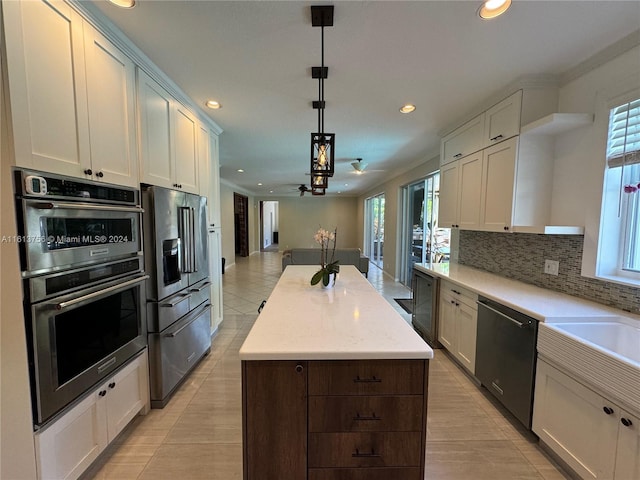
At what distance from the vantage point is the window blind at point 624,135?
1677 mm

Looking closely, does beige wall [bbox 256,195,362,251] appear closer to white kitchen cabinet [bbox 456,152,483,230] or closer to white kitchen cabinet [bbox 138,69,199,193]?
white kitchen cabinet [bbox 456,152,483,230]

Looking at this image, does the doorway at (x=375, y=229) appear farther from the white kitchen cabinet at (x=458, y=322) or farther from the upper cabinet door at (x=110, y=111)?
the upper cabinet door at (x=110, y=111)

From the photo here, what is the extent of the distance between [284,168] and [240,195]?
4.58 m

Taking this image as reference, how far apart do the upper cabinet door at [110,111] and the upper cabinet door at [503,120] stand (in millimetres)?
2945

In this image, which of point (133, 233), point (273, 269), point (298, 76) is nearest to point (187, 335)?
point (133, 233)

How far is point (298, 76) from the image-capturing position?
2.13 metres

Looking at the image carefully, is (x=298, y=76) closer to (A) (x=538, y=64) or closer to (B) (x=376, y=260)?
(A) (x=538, y=64)

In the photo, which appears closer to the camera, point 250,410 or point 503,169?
point 250,410

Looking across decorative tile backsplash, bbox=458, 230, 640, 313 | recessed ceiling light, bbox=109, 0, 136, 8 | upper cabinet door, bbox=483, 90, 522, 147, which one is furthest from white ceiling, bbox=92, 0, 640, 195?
decorative tile backsplash, bbox=458, 230, 640, 313

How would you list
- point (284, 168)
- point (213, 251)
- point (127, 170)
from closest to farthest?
point (127, 170)
point (213, 251)
point (284, 168)

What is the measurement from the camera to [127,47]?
175 centimetres

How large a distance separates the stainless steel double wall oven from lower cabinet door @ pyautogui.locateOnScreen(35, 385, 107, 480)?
0.08 metres

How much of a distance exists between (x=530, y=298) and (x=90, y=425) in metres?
2.99

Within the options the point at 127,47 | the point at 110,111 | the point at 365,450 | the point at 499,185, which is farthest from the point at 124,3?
the point at 499,185
